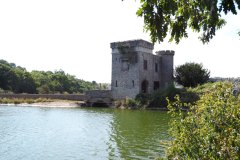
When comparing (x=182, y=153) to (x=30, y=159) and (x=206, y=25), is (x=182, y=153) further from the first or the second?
(x=30, y=159)

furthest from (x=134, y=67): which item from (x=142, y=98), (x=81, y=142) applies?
(x=81, y=142)

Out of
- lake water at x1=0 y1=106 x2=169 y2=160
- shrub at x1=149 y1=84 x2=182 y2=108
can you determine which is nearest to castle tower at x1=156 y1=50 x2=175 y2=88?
shrub at x1=149 y1=84 x2=182 y2=108

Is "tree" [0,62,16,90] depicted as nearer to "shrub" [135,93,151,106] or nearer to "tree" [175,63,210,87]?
"shrub" [135,93,151,106]

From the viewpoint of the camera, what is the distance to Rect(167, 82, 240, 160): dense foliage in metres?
5.65

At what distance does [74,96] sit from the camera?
44.8m

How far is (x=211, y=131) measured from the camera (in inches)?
241

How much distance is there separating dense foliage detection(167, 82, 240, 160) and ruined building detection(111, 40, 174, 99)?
3084 centimetres

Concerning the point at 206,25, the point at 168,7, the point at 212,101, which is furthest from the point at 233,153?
the point at 168,7

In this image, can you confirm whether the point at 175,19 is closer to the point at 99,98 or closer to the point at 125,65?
the point at 125,65

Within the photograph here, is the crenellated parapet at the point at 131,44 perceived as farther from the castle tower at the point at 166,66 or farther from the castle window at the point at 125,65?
the castle tower at the point at 166,66

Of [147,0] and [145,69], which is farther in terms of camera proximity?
[145,69]

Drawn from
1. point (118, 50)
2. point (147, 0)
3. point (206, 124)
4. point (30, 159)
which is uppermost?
point (118, 50)

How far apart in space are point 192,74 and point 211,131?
33455mm

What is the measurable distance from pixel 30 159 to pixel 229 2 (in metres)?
9.61
